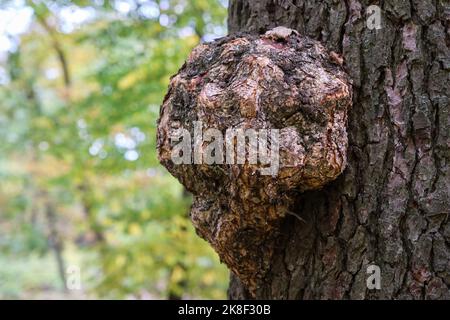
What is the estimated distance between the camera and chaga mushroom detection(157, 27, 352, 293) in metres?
1.15

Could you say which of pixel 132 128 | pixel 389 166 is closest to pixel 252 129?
pixel 389 166

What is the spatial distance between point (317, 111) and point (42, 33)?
5.60 metres

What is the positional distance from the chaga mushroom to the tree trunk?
0.28 ft

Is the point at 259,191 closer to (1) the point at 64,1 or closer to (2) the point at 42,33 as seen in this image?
(1) the point at 64,1

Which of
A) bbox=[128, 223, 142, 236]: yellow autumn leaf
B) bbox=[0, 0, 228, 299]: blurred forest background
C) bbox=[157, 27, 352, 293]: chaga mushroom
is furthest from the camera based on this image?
bbox=[128, 223, 142, 236]: yellow autumn leaf

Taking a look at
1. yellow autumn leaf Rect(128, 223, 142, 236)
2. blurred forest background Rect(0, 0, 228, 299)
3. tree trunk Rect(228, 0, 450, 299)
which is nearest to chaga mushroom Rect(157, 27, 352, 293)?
tree trunk Rect(228, 0, 450, 299)

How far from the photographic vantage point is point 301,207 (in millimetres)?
1377

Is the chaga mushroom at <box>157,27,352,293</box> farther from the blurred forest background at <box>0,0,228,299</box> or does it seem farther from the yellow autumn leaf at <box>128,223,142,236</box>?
the yellow autumn leaf at <box>128,223,142,236</box>

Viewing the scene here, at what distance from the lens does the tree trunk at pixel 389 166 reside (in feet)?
3.98

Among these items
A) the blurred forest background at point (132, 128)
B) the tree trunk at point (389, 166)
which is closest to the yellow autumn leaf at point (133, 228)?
the blurred forest background at point (132, 128)

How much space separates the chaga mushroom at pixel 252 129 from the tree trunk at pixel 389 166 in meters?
0.09

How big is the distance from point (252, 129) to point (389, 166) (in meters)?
0.42

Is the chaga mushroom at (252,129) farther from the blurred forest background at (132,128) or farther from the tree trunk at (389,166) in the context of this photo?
the blurred forest background at (132,128)
